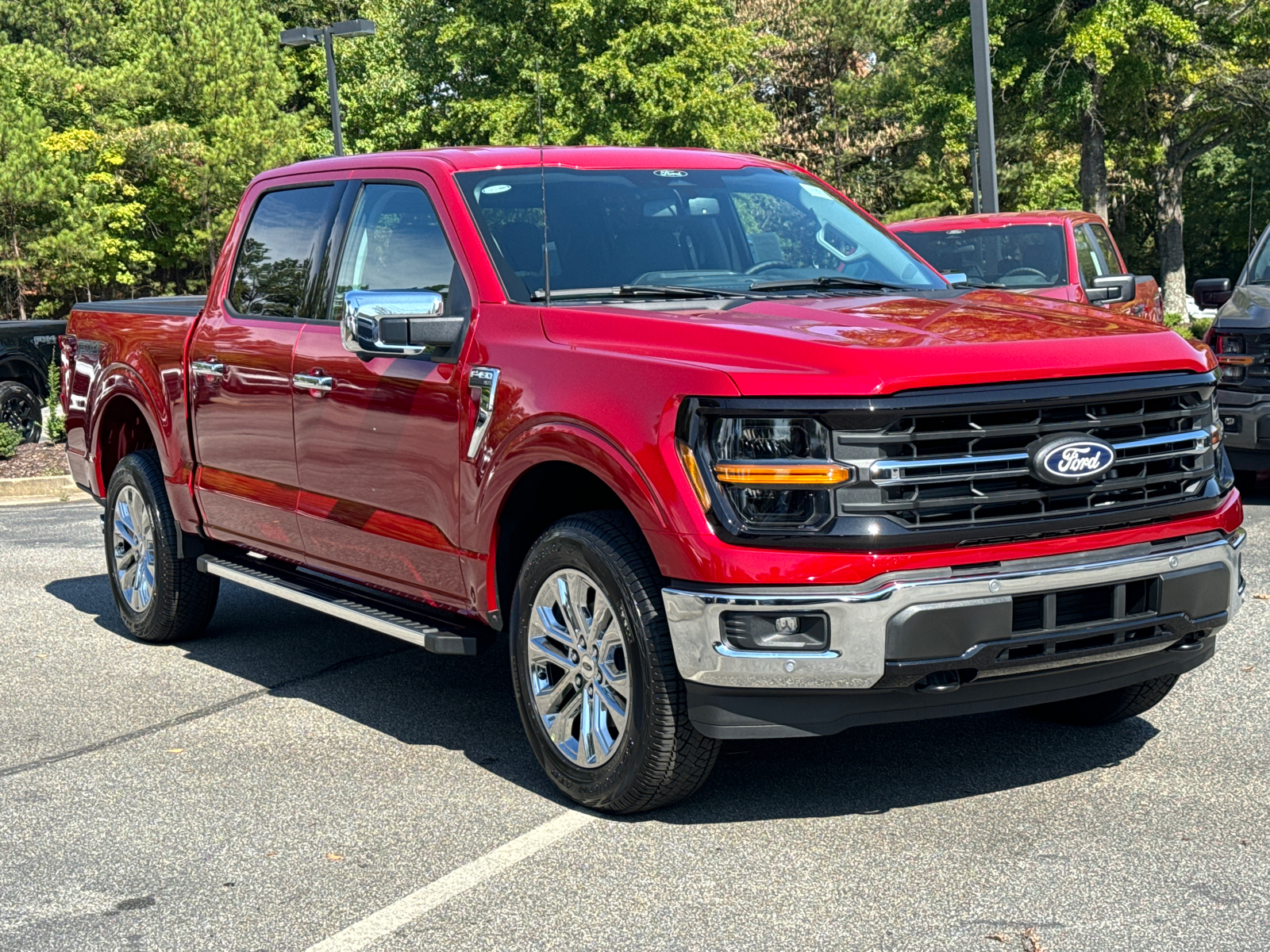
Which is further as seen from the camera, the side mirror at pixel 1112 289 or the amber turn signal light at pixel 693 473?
the side mirror at pixel 1112 289

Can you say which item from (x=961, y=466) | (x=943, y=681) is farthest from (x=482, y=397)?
(x=943, y=681)

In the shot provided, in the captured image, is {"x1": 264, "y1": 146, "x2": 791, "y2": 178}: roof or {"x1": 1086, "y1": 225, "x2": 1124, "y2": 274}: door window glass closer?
{"x1": 264, "y1": 146, "x2": 791, "y2": 178}: roof

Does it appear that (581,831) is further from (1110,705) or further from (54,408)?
(54,408)

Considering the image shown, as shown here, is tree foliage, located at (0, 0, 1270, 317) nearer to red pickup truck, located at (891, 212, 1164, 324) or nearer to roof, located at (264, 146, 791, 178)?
red pickup truck, located at (891, 212, 1164, 324)

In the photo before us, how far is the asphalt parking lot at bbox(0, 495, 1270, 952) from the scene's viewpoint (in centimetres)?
386

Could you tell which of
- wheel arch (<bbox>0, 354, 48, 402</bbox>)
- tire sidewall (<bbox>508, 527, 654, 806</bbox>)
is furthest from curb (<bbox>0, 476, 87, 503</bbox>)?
tire sidewall (<bbox>508, 527, 654, 806</bbox>)

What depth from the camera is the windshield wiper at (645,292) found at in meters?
5.21

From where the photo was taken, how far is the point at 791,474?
13.5 ft

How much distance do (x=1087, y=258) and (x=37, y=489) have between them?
30.9ft

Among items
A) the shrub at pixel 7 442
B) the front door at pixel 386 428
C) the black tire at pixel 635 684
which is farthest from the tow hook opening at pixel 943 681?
the shrub at pixel 7 442

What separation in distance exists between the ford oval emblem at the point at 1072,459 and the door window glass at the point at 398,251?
198 centimetres

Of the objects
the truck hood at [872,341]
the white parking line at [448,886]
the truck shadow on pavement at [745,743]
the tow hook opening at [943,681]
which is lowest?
the truck shadow on pavement at [745,743]

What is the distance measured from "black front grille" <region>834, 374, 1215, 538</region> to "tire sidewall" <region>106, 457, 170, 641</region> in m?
4.11

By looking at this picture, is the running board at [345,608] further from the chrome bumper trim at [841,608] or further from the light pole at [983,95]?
the light pole at [983,95]
